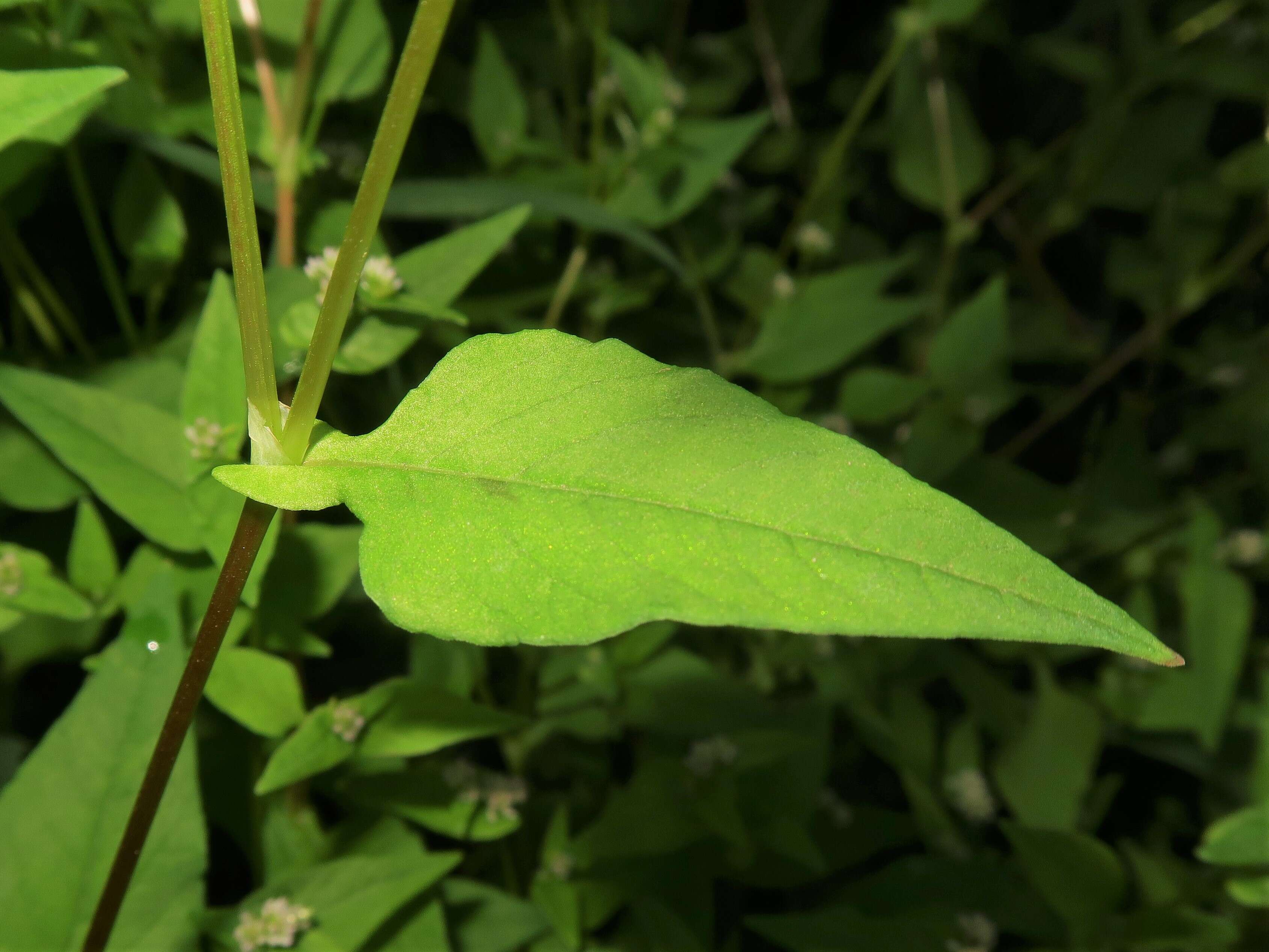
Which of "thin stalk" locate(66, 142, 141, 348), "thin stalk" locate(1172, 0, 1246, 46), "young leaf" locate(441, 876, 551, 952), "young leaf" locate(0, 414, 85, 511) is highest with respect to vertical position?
"thin stalk" locate(1172, 0, 1246, 46)

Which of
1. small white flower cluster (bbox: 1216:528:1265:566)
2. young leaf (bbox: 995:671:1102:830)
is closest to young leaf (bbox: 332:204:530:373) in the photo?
young leaf (bbox: 995:671:1102:830)

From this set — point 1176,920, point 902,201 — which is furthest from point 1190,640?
point 902,201

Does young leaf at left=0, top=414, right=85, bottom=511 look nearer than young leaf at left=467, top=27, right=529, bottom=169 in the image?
Yes

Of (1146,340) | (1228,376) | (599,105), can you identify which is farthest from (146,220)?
(1228,376)

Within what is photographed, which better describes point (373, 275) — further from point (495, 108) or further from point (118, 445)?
point (495, 108)

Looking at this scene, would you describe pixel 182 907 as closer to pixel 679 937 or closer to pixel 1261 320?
pixel 679 937

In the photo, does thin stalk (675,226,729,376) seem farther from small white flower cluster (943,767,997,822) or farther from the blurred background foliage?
small white flower cluster (943,767,997,822)
